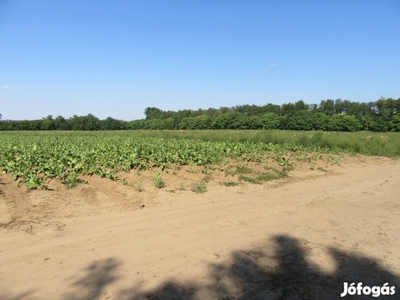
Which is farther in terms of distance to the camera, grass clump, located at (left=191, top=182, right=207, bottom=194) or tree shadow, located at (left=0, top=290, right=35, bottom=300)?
grass clump, located at (left=191, top=182, right=207, bottom=194)

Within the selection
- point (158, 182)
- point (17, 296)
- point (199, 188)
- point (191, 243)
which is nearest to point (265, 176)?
point (199, 188)

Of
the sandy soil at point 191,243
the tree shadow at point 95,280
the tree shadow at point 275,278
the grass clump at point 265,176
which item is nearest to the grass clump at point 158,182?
the sandy soil at point 191,243

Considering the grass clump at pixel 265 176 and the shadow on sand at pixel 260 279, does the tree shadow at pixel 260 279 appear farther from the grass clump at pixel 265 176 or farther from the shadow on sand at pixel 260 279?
the grass clump at pixel 265 176

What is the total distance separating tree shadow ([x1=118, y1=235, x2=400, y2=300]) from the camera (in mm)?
3131

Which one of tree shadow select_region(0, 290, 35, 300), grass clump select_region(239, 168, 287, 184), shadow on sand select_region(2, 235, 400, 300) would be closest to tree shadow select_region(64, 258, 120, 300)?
shadow on sand select_region(2, 235, 400, 300)

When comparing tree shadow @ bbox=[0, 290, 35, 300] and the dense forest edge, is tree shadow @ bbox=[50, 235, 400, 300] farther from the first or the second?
the dense forest edge

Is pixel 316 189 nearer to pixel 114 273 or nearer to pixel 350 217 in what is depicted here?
pixel 350 217

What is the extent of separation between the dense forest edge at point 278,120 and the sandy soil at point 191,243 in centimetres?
5877

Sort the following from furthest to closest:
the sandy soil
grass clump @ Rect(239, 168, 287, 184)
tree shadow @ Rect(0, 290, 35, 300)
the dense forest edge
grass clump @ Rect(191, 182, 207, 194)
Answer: the dense forest edge, grass clump @ Rect(239, 168, 287, 184), grass clump @ Rect(191, 182, 207, 194), the sandy soil, tree shadow @ Rect(0, 290, 35, 300)

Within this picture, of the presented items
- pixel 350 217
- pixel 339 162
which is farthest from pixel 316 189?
pixel 339 162

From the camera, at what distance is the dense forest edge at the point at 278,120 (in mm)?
60750

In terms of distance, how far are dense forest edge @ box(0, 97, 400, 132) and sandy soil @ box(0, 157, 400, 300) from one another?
58.8m

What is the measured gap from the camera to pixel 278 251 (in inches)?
167

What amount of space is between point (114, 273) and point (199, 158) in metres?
7.80
